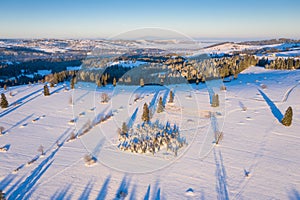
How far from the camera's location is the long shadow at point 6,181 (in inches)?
539

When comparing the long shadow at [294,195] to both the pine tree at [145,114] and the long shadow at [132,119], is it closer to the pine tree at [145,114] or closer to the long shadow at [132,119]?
the pine tree at [145,114]

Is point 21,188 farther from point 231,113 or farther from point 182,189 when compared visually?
point 231,113

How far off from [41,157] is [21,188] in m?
4.03

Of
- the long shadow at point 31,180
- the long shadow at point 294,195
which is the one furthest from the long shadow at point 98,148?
the long shadow at point 294,195

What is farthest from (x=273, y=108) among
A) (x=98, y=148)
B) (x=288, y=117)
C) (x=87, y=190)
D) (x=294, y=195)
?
(x=87, y=190)

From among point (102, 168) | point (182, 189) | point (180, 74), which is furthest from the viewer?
point (180, 74)

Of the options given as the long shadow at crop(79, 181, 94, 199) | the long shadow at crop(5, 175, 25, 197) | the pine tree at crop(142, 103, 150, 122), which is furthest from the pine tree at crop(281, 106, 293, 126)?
the long shadow at crop(5, 175, 25, 197)

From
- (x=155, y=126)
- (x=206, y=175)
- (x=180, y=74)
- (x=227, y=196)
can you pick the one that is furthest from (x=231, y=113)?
(x=180, y=74)

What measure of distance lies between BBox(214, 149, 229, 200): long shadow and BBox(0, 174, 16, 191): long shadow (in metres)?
12.4

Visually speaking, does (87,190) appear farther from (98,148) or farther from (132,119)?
(132,119)

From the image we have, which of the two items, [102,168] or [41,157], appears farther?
[41,157]

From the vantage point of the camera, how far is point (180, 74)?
59.7 m

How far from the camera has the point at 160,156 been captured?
1697 centimetres

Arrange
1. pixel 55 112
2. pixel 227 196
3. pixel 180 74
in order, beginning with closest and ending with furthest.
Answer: pixel 227 196 → pixel 55 112 → pixel 180 74
